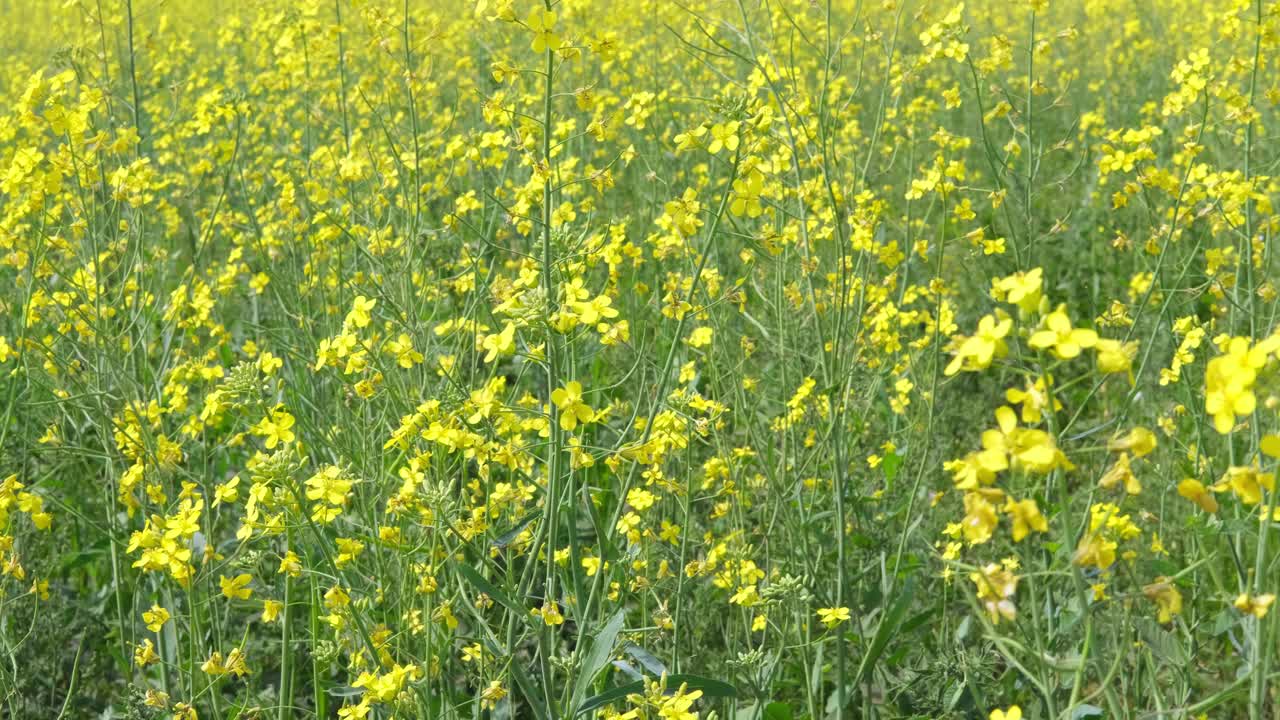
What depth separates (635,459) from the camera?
199cm

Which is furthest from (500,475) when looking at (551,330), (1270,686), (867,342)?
(1270,686)

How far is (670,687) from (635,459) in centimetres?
49

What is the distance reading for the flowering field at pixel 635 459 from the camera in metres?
1.90

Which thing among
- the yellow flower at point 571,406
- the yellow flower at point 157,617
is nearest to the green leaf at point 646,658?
the yellow flower at point 571,406

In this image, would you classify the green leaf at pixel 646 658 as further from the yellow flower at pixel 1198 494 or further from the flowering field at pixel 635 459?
the yellow flower at pixel 1198 494

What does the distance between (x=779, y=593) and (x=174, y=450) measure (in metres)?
1.32

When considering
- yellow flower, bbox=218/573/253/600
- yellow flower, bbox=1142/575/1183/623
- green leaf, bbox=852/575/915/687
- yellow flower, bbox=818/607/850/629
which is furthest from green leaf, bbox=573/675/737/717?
yellow flower, bbox=1142/575/1183/623

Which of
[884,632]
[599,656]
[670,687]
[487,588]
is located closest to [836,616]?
[884,632]

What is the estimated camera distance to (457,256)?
430 cm

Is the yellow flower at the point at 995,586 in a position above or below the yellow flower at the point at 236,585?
above

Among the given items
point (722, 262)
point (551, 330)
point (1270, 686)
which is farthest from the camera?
point (722, 262)

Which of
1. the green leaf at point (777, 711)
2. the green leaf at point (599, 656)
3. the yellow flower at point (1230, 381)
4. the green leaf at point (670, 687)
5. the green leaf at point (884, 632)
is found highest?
the yellow flower at point (1230, 381)

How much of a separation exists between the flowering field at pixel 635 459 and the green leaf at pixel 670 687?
0.4 inches

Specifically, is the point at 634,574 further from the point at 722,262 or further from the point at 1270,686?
the point at 722,262
